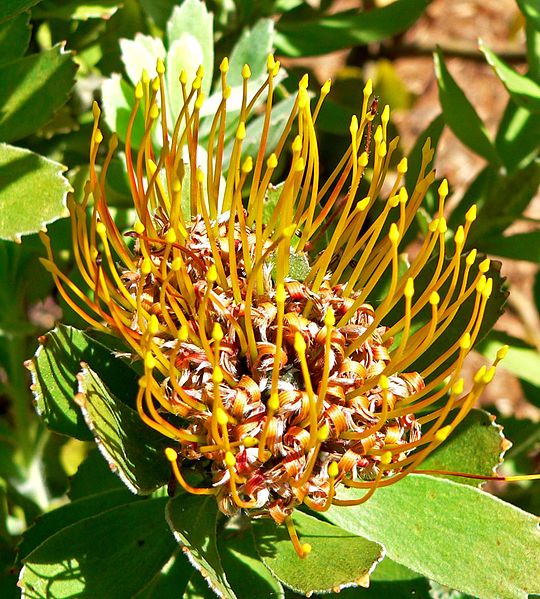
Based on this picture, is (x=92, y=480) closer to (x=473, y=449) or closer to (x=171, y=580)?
(x=171, y=580)

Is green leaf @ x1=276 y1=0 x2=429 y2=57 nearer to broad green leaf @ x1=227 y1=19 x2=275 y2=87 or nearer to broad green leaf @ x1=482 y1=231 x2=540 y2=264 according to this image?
broad green leaf @ x1=227 y1=19 x2=275 y2=87

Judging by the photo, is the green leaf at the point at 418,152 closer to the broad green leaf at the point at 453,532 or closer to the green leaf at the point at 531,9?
the green leaf at the point at 531,9

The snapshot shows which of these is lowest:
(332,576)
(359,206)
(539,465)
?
(539,465)

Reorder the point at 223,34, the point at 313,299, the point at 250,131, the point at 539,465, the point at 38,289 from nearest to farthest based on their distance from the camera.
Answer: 1. the point at 313,299
2. the point at 250,131
3. the point at 38,289
4. the point at 223,34
5. the point at 539,465

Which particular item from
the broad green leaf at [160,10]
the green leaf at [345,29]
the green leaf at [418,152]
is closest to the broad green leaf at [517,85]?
the green leaf at [418,152]

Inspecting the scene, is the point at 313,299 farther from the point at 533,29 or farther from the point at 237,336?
the point at 533,29

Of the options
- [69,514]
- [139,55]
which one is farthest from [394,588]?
[139,55]

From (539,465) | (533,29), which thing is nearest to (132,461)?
(533,29)

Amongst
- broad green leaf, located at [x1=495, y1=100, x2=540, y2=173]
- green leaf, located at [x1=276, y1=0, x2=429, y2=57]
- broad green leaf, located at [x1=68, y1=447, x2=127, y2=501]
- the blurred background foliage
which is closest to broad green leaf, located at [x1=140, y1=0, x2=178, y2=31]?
the blurred background foliage
